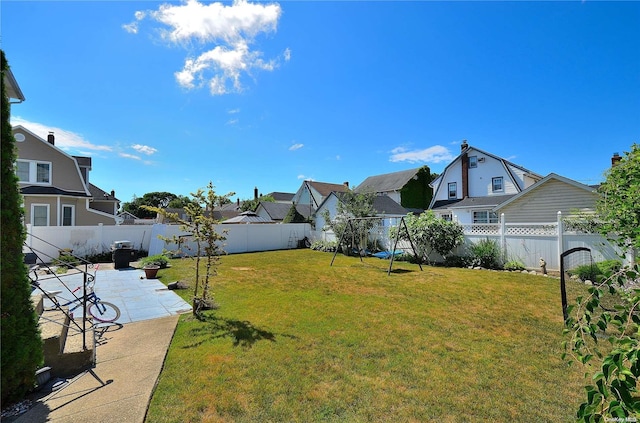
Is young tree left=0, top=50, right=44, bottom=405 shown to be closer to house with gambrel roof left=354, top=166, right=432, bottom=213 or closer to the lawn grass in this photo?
the lawn grass

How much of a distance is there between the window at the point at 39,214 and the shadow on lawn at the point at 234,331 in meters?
16.7

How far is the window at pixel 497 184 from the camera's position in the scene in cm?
1975

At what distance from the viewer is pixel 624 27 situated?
695 centimetres

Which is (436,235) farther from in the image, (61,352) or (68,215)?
(68,215)

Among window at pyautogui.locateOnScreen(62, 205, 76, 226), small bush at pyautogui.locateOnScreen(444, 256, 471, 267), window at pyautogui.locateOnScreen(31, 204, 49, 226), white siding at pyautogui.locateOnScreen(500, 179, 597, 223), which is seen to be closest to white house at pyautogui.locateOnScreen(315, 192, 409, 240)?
small bush at pyautogui.locateOnScreen(444, 256, 471, 267)

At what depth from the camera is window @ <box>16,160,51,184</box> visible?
15383 millimetres

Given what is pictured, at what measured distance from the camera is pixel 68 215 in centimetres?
1683

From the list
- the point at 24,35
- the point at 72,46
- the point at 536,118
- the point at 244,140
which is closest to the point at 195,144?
the point at 244,140

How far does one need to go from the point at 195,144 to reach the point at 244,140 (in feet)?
10.2

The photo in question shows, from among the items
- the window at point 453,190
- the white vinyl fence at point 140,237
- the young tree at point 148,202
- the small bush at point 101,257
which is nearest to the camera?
the white vinyl fence at point 140,237

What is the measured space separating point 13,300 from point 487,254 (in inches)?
506

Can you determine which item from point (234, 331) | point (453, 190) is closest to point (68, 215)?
point (234, 331)

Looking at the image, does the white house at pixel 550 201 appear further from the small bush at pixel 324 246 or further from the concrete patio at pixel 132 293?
the concrete patio at pixel 132 293

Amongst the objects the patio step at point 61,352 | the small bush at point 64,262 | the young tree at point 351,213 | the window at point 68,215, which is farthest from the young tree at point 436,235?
the window at point 68,215
